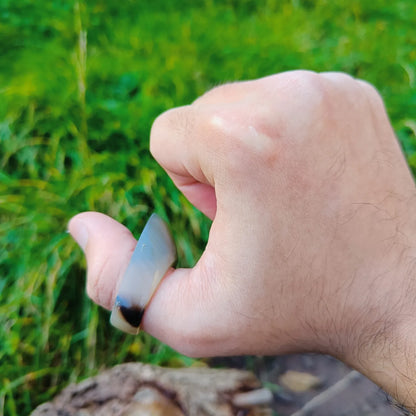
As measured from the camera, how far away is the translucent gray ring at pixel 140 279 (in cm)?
108

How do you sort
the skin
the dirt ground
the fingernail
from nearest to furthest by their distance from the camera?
the skin
the fingernail
the dirt ground

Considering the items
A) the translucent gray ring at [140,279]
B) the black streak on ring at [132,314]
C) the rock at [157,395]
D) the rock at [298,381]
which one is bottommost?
the rock at [298,381]

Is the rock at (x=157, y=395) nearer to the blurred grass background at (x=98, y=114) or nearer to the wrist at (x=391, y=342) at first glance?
the blurred grass background at (x=98, y=114)

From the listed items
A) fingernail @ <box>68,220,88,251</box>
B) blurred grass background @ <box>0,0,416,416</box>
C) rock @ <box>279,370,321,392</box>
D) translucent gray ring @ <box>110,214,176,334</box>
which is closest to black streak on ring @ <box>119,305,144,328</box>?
translucent gray ring @ <box>110,214,176,334</box>

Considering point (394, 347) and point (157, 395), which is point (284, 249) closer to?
point (394, 347)

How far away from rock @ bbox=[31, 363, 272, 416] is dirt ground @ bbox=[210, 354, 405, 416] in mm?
140

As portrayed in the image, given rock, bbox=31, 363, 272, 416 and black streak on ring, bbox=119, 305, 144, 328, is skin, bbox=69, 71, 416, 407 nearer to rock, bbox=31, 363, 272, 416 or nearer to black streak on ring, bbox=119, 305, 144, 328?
black streak on ring, bbox=119, 305, 144, 328

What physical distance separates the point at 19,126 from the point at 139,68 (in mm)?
594

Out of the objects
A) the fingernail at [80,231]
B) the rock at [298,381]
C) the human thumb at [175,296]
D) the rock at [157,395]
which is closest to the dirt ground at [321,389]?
the rock at [298,381]

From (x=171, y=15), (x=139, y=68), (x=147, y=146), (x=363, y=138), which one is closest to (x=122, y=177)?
(x=147, y=146)

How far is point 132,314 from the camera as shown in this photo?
1.10 metres

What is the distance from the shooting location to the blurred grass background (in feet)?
5.17

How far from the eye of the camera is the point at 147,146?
1847 millimetres

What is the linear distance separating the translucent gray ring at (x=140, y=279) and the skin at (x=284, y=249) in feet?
0.10
